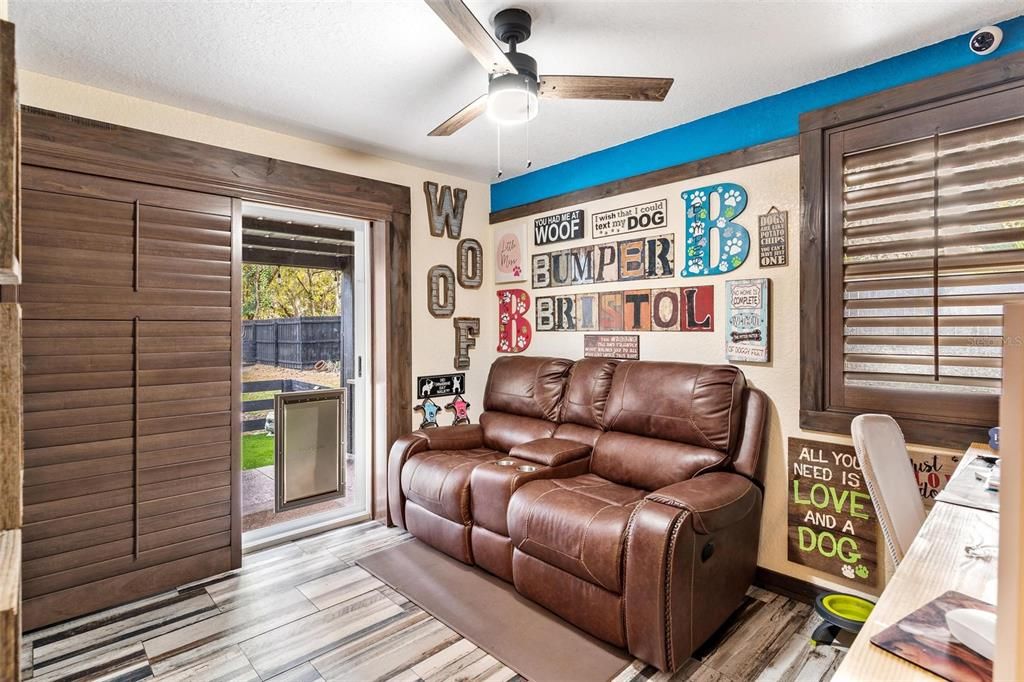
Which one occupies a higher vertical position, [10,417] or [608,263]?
[608,263]

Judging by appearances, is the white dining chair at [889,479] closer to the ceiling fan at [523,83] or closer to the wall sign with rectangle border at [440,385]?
the ceiling fan at [523,83]

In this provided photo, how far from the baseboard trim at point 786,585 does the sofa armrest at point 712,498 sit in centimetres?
50

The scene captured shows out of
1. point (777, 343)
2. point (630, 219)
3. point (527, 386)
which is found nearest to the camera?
point (777, 343)

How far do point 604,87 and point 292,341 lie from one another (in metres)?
2.53

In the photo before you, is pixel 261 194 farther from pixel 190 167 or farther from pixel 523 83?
pixel 523 83

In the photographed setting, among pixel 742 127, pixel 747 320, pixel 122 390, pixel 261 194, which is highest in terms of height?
pixel 742 127

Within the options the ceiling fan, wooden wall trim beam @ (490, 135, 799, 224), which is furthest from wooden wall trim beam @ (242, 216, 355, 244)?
the ceiling fan

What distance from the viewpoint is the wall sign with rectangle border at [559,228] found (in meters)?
3.55

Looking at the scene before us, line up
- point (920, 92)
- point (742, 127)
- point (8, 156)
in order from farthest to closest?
point (742, 127) < point (920, 92) < point (8, 156)

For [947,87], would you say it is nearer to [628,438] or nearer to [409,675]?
[628,438]

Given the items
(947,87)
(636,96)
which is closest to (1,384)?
(636,96)

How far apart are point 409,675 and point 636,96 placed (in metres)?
2.48

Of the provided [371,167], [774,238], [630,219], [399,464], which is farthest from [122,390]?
[774,238]

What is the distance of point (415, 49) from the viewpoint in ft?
7.14
